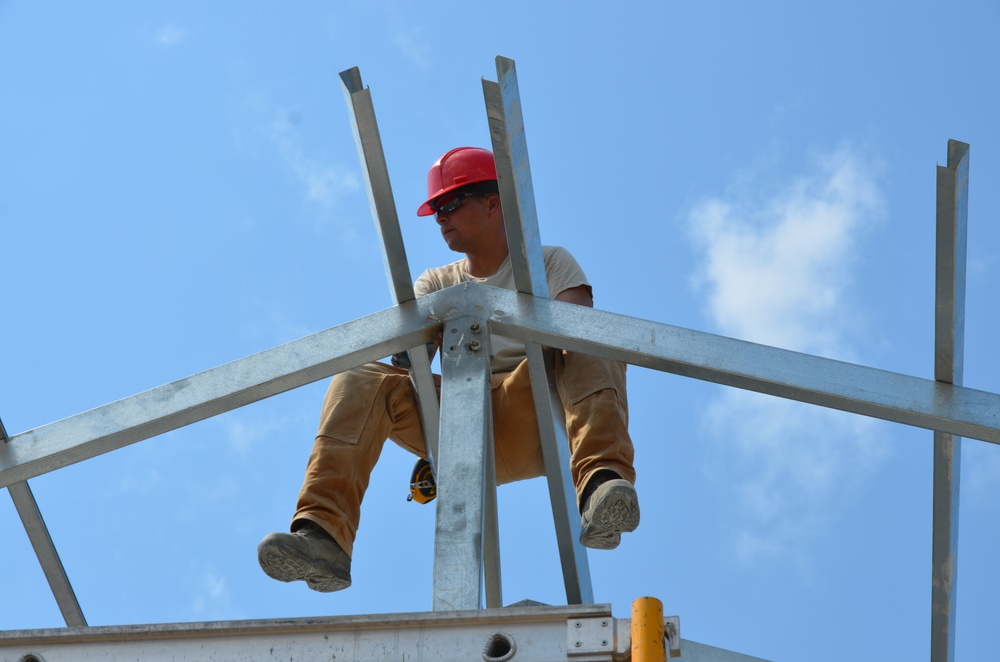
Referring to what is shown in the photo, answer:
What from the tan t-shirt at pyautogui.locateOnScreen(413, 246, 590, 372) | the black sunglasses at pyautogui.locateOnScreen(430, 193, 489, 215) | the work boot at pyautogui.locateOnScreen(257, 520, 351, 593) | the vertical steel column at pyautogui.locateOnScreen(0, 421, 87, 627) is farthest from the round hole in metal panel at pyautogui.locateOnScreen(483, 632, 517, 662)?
the black sunglasses at pyautogui.locateOnScreen(430, 193, 489, 215)

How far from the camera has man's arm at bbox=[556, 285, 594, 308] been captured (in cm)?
544

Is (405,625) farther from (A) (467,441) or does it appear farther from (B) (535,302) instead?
(B) (535,302)

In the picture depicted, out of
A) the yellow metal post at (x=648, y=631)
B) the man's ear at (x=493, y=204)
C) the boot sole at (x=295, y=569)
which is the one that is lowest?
the yellow metal post at (x=648, y=631)

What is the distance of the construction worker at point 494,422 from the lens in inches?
183

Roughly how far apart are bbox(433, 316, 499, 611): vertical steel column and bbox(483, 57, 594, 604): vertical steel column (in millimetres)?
265

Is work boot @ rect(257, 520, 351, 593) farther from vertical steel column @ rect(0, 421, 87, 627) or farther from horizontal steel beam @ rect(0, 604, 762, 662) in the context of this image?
horizontal steel beam @ rect(0, 604, 762, 662)

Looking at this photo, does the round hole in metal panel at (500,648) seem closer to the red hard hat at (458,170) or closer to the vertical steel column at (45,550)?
the vertical steel column at (45,550)

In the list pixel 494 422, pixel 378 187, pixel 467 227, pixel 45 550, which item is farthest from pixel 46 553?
pixel 467 227

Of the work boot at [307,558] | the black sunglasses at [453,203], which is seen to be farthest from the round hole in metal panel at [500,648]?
the black sunglasses at [453,203]

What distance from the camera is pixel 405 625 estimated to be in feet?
10.3

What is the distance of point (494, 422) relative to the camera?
17.4ft

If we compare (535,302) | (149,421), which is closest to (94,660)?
(149,421)

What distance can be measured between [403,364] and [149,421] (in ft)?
4.12

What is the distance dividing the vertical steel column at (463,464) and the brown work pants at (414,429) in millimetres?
432
